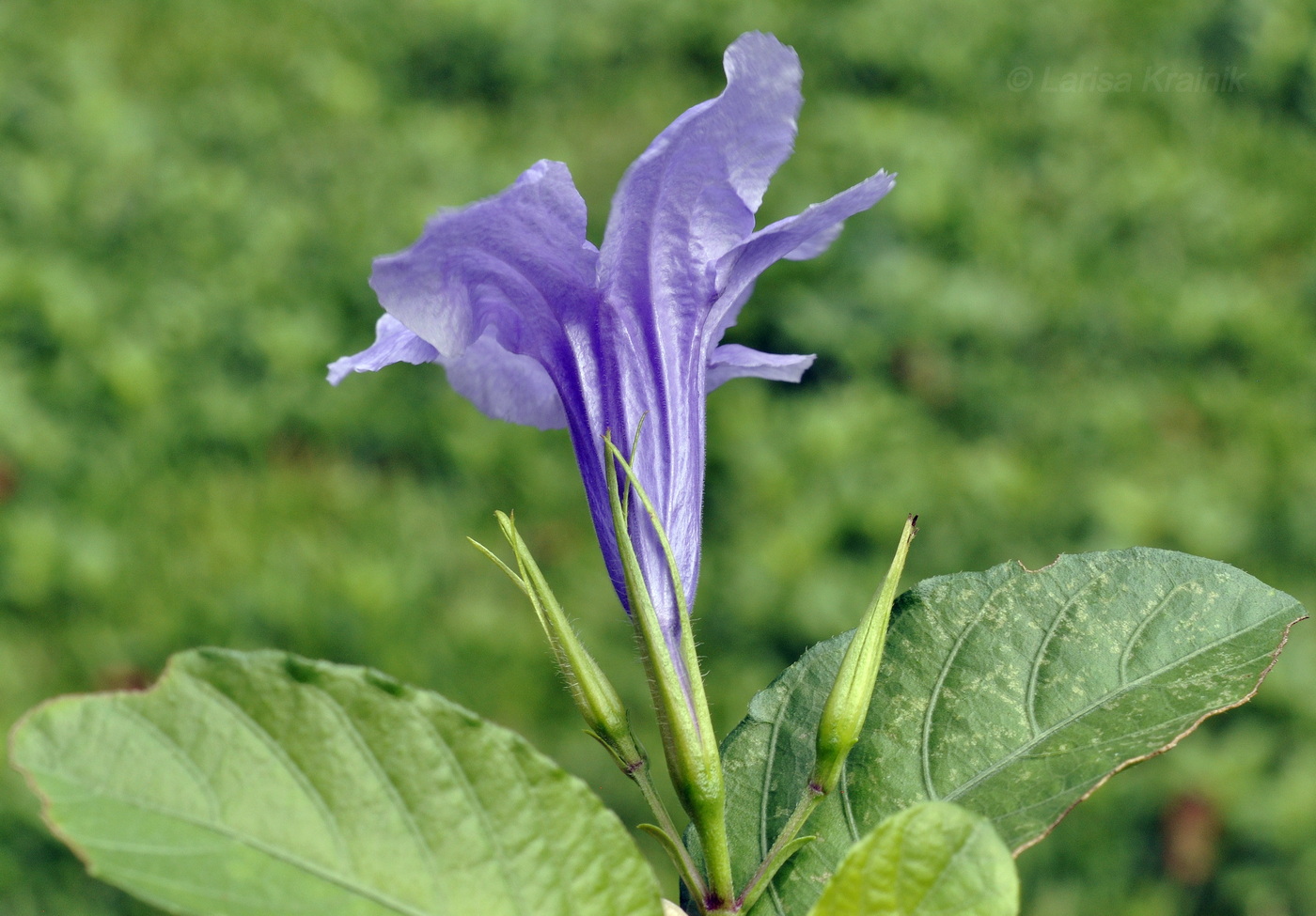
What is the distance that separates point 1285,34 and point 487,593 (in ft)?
10.7

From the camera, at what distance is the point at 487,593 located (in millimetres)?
3086

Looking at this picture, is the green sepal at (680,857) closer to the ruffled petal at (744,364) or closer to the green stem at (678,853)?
the green stem at (678,853)

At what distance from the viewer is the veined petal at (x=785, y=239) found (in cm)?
96

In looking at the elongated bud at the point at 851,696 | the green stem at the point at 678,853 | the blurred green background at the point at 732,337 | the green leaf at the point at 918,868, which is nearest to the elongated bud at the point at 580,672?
the green stem at the point at 678,853

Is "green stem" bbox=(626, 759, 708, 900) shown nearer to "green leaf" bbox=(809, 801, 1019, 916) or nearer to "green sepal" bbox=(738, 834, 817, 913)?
"green sepal" bbox=(738, 834, 817, 913)

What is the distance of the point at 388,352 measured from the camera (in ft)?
3.34

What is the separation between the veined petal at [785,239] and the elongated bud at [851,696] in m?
0.25

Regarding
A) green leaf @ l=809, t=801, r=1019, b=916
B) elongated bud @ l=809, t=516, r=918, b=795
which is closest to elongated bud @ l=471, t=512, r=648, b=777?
elongated bud @ l=809, t=516, r=918, b=795

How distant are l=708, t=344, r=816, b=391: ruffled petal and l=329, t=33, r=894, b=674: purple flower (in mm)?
13

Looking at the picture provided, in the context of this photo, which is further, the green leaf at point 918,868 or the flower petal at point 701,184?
the flower petal at point 701,184

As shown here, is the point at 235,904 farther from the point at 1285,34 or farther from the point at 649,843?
the point at 1285,34

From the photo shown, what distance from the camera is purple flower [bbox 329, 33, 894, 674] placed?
0.93m

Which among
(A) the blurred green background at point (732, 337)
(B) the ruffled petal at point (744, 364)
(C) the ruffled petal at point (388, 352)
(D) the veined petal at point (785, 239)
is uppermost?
(D) the veined petal at point (785, 239)

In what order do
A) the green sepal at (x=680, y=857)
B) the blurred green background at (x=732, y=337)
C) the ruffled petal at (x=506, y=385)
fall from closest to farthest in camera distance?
the green sepal at (x=680, y=857), the ruffled petal at (x=506, y=385), the blurred green background at (x=732, y=337)
